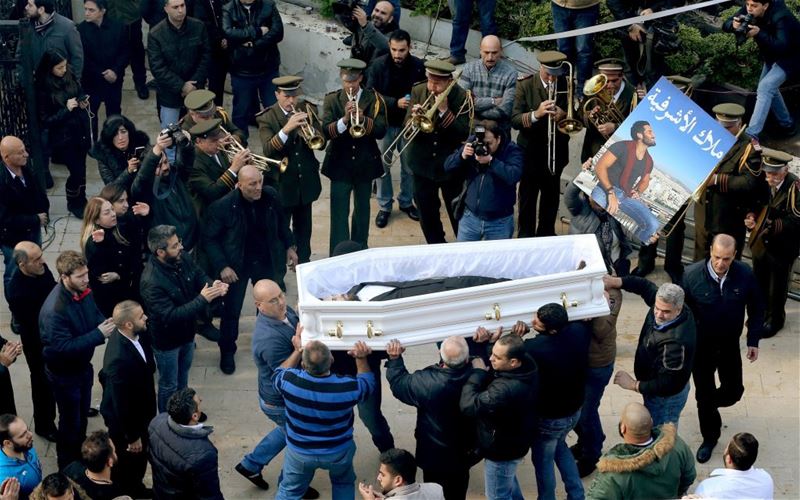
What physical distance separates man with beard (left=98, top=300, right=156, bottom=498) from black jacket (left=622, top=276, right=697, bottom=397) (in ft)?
11.0

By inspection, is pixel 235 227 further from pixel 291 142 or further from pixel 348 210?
pixel 348 210

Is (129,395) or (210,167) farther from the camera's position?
(210,167)

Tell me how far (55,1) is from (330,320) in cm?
710

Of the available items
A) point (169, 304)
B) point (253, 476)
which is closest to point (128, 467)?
point (253, 476)

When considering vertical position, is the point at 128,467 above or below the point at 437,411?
below

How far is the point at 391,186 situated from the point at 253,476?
4107 mm

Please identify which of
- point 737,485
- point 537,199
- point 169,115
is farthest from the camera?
point 169,115

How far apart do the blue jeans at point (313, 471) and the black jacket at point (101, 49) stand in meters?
6.29

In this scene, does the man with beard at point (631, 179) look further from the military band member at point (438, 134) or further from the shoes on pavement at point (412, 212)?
the shoes on pavement at point (412, 212)

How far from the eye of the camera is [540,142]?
39.7 ft

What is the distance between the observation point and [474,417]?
8.57 metres

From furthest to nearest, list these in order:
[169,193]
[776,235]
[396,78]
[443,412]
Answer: [396,78] < [776,235] < [169,193] < [443,412]

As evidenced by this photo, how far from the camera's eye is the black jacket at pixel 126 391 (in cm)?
909

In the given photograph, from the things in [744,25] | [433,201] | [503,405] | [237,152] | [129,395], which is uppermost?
[744,25]
